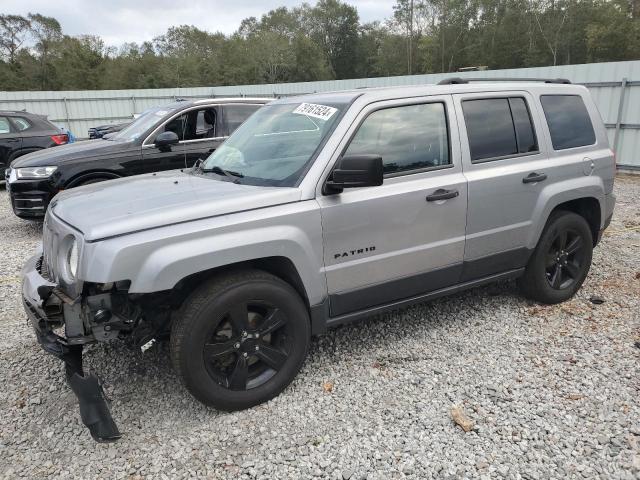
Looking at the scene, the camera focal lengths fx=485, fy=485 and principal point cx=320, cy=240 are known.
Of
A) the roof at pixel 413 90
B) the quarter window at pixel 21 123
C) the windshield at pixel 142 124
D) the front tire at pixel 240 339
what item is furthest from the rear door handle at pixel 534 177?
the quarter window at pixel 21 123

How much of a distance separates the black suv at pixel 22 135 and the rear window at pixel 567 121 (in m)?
9.83

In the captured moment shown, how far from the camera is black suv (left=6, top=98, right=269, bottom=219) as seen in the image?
6.59 meters

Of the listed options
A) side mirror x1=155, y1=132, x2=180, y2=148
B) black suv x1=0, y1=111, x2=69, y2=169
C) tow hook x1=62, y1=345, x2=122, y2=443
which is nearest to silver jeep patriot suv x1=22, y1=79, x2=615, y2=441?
tow hook x1=62, y1=345, x2=122, y2=443

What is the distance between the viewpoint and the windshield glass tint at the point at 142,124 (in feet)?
23.2

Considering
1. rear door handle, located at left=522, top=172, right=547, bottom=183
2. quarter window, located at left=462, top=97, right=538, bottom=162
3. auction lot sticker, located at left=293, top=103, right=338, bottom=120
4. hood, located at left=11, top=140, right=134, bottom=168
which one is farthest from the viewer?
hood, located at left=11, top=140, right=134, bottom=168

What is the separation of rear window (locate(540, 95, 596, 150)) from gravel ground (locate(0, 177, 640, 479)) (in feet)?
4.86

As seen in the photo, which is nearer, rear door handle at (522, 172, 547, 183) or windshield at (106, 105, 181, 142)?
rear door handle at (522, 172, 547, 183)

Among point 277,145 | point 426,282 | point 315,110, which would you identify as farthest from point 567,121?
point 277,145

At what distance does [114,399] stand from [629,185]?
10751mm

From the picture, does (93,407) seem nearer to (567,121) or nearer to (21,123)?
(567,121)

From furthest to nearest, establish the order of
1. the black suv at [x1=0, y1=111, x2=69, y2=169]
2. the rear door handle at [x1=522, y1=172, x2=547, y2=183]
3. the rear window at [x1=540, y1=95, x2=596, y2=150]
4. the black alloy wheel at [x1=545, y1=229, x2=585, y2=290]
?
1. the black suv at [x1=0, y1=111, x2=69, y2=169]
2. the black alloy wheel at [x1=545, y1=229, x2=585, y2=290]
3. the rear window at [x1=540, y1=95, x2=596, y2=150]
4. the rear door handle at [x1=522, y1=172, x2=547, y2=183]

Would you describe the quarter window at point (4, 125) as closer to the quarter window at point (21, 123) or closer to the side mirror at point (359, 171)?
the quarter window at point (21, 123)

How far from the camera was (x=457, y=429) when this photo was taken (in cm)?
278

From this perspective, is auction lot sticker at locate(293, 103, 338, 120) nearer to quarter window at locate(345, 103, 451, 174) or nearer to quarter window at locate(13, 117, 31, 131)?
quarter window at locate(345, 103, 451, 174)
